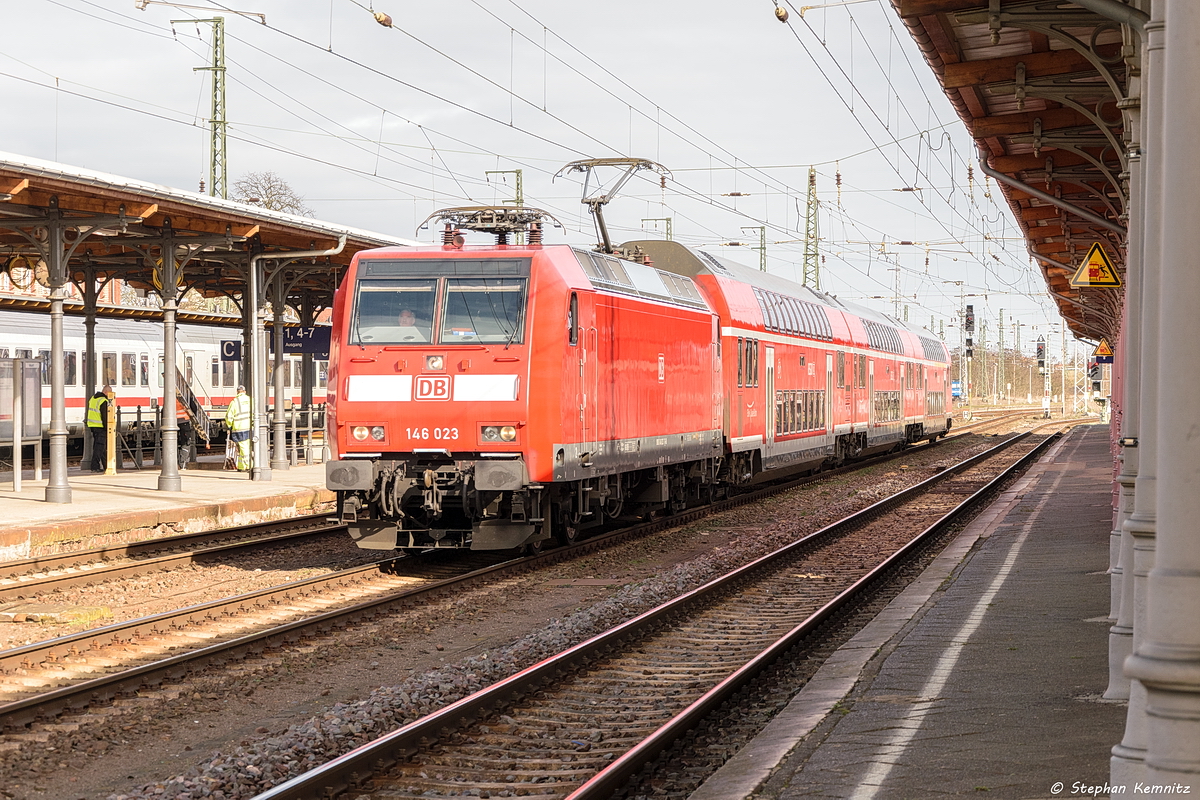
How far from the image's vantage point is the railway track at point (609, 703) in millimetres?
6176

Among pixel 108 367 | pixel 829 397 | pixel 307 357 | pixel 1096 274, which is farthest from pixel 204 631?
pixel 108 367

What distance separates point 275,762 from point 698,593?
5.72 m

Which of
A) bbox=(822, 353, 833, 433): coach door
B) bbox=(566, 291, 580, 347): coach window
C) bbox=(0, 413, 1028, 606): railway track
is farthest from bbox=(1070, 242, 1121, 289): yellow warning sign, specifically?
bbox=(822, 353, 833, 433): coach door

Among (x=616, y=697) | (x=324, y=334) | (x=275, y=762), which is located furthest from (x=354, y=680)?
(x=324, y=334)

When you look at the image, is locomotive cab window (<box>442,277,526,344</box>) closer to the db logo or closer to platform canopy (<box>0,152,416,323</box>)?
the db logo

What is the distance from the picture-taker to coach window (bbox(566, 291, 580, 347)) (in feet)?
44.1

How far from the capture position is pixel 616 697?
8.12 meters

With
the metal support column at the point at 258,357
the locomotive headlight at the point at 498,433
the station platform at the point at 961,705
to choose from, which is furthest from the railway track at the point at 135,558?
the station platform at the point at 961,705

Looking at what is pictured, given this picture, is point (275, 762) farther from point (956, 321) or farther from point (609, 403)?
point (956, 321)

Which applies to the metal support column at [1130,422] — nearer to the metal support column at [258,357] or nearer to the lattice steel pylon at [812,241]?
the metal support column at [258,357]

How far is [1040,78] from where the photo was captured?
1062 cm

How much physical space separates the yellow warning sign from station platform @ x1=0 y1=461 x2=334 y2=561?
11435 mm

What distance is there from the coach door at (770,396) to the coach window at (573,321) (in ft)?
28.7

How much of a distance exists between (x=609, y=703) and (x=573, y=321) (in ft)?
20.5
